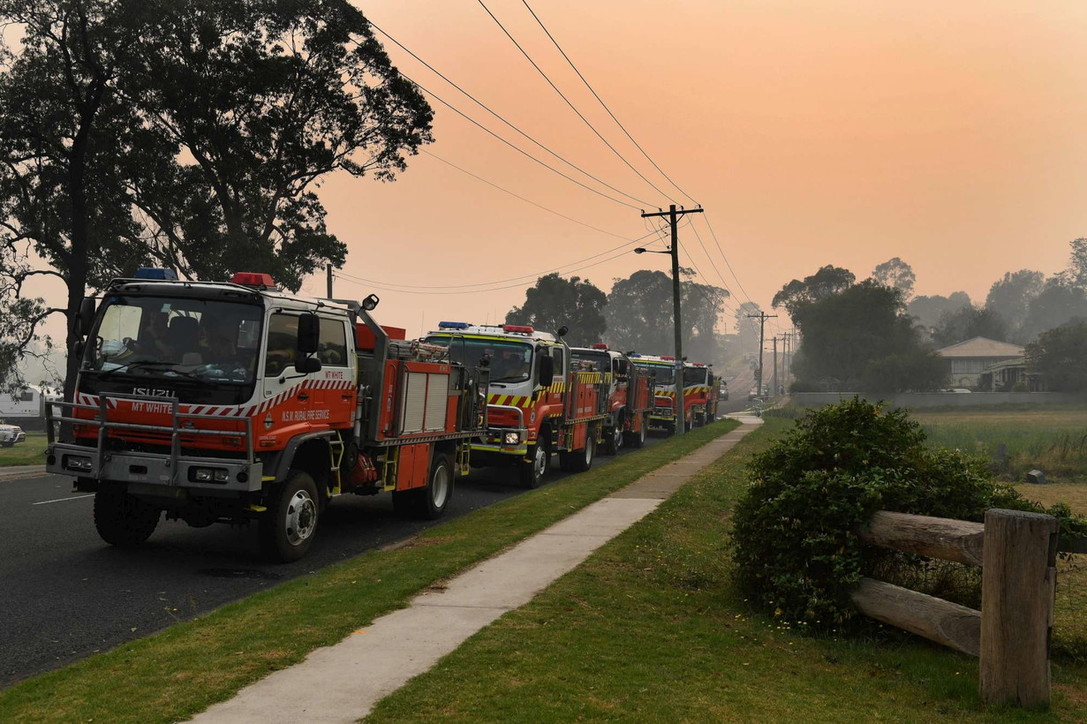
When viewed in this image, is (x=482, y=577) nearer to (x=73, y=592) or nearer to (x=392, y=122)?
(x=73, y=592)

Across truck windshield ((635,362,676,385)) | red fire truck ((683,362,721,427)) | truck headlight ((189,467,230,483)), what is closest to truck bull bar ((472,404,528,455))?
truck headlight ((189,467,230,483))

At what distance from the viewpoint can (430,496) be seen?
1393 cm

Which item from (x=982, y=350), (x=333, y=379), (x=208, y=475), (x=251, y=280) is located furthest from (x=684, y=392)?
(x=982, y=350)

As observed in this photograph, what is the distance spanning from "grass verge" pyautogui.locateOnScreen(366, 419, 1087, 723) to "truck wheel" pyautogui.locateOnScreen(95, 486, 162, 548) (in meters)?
5.14

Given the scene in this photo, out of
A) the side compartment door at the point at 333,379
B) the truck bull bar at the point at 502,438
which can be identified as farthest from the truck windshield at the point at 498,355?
the side compartment door at the point at 333,379

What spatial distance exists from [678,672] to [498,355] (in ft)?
39.4

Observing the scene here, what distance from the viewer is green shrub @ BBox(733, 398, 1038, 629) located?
734 centimetres

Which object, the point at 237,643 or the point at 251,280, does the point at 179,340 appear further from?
the point at 237,643

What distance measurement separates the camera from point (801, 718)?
5.45 m

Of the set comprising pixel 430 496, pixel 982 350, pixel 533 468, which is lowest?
pixel 430 496

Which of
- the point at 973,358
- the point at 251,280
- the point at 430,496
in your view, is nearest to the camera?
the point at 251,280

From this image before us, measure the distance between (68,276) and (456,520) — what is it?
25.9m

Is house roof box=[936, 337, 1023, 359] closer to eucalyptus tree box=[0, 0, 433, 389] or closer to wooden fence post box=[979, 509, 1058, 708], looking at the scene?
eucalyptus tree box=[0, 0, 433, 389]

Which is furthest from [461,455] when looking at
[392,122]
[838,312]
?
[838,312]
